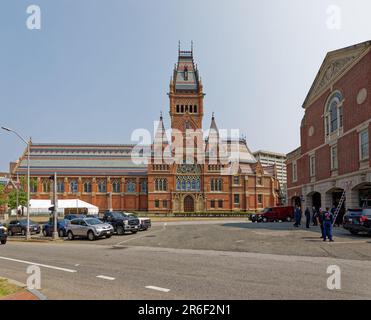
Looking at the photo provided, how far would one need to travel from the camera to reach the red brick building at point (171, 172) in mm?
71750

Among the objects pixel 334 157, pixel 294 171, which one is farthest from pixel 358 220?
pixel 294 171

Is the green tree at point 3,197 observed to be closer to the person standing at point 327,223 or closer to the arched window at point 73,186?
the arched window at point 73,186

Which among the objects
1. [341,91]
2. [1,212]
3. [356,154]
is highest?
[341,91]

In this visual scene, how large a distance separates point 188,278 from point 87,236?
1674cm

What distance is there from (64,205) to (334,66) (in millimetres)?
37504

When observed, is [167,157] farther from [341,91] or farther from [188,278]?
[188,278]

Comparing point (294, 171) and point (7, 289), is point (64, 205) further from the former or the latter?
point (7, 289)

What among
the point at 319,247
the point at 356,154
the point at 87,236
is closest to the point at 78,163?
the point at 87,236

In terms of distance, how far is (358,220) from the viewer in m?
20.1

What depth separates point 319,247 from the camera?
53.4ft

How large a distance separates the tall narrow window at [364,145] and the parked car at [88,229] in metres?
19.4

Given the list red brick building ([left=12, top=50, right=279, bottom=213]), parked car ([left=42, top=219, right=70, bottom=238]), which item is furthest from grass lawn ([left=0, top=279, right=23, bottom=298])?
red brick building ([left=12, top=50, right=279, bottom=213])

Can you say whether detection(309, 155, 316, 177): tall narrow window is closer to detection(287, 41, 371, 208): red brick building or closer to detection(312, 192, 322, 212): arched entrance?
detection(287, 41, 371, 208): red brick building

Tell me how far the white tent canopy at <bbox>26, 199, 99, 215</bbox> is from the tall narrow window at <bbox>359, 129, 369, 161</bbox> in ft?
117
